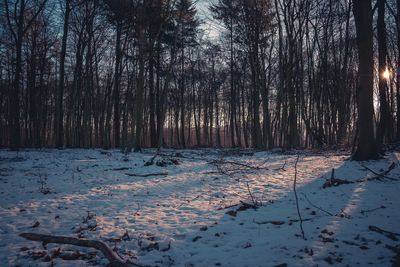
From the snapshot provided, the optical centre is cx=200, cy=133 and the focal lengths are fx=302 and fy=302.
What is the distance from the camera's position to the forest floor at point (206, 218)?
3975 millimetres

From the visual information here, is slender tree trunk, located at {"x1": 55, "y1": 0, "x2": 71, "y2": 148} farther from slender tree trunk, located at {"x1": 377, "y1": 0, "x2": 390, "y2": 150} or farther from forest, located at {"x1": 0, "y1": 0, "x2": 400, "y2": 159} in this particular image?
slender tree trunk, located at {"x1": 377, "y1": 0, "x2": 390, "y2": 150}

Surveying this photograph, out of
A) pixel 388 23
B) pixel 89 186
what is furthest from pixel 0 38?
pixel 388 23

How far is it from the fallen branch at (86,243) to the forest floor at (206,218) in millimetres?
102

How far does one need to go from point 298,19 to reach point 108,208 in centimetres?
1857

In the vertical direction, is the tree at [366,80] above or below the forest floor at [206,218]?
above

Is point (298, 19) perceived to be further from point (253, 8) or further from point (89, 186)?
point (89, 186)

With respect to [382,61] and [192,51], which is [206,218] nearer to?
[382,61]

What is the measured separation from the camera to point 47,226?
16.9ft

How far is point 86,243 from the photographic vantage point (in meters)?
4.10

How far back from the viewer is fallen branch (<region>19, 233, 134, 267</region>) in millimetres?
3561

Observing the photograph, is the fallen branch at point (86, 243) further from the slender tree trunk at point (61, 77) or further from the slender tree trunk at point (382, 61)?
the slender tree trunk at point (61, 77)

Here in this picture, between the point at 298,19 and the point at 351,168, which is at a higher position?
the point at 298,19

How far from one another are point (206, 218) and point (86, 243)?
2.23 meters

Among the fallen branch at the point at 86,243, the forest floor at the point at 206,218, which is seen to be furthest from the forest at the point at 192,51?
the fallen branch at the point at 86,243
